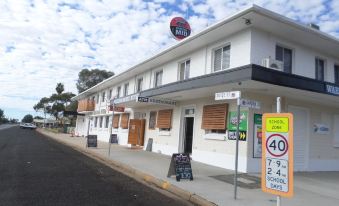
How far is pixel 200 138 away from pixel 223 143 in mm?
1798

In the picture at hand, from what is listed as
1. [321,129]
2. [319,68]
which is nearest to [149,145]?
[321,129]

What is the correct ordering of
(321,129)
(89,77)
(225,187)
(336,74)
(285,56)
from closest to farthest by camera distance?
(225,187) → (285,56) → (321,129) → (336,74) → (89,77)

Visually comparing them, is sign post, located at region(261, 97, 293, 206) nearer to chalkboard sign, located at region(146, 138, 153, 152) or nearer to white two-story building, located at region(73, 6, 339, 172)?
white two-story building, located at region(73, 6, 339, 172)

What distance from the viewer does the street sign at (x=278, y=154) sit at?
558 centimetres

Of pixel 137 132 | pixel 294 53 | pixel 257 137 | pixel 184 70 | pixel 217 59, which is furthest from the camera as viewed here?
pixel 137 132

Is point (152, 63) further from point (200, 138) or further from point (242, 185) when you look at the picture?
point (242, 185)

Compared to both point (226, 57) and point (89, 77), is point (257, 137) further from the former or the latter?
point (89, 77)

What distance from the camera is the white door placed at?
45.1ft

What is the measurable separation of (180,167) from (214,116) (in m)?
4.73

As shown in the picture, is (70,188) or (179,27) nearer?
(70,188)

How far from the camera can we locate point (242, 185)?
9422 millimetres

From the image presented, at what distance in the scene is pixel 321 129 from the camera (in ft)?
48.6

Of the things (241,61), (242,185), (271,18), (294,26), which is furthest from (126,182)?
(294,26)

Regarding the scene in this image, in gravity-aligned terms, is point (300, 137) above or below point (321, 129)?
below
